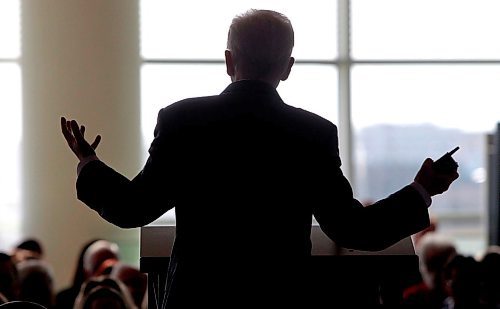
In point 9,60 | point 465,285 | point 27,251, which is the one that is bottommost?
point 27,251

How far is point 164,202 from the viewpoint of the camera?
204 centimetres

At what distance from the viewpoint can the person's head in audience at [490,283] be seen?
4.64 meters

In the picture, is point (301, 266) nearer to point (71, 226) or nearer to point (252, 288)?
point (252, 288)

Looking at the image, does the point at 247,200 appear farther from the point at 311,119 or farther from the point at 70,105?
the point at 70,105

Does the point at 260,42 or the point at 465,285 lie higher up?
the point at 260,42

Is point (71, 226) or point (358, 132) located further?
point (358, 132)

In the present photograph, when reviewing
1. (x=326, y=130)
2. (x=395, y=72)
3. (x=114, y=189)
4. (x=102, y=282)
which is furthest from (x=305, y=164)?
(x=395, y=72)

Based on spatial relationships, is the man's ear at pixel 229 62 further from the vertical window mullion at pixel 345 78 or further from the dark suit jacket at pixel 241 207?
the vertical window mullion at pixel 345 78

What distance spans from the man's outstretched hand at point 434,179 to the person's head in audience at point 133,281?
3.42 metres

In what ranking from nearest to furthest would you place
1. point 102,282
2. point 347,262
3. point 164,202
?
point 164,202 < point 347,262 < point 102,282

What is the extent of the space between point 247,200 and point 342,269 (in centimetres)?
28

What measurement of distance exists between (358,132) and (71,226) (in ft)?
10.5

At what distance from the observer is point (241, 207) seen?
2047mm

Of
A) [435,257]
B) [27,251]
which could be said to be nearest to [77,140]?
[435,257]
